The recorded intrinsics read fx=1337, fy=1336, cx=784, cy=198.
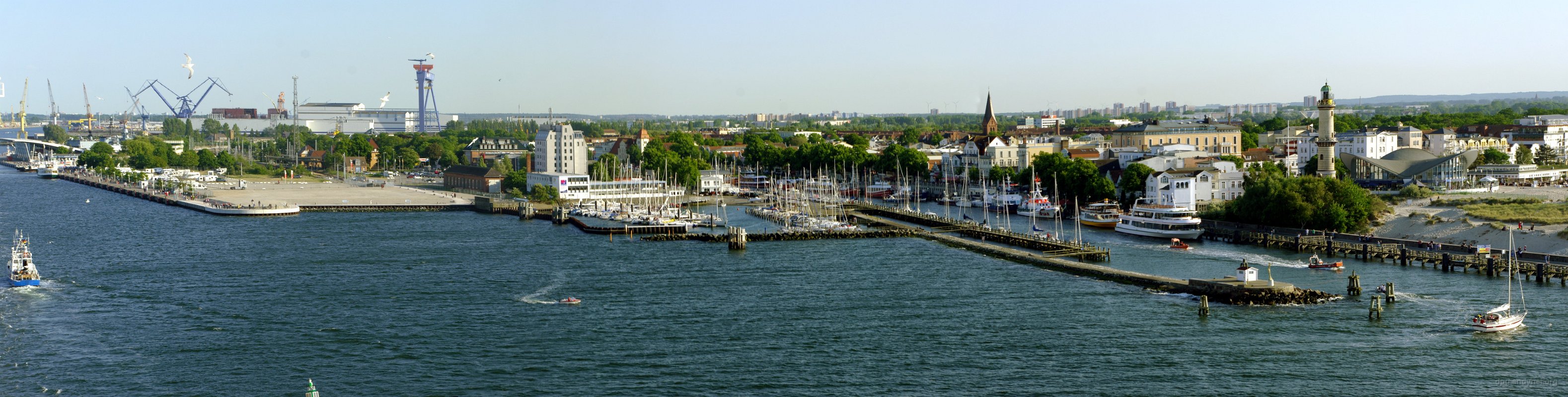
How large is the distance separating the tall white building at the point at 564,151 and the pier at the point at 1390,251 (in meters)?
35.0

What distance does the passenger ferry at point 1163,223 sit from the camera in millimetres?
36500

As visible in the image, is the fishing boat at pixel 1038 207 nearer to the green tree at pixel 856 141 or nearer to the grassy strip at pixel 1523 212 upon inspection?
the grassy strip at pixel 1523 212

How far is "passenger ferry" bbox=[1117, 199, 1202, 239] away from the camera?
3650 cm

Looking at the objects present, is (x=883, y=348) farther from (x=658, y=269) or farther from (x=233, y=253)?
(x=233, y=253)

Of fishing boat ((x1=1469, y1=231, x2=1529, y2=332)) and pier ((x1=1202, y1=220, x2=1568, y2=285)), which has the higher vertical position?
pier ((x1=1202, y1=220, x2=1568, y2=285))

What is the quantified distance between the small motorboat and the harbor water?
1.90ft

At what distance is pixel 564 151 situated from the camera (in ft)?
211

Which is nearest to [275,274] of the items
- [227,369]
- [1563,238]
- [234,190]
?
[227,369]

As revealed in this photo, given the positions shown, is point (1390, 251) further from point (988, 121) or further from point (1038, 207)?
point (988, 121)

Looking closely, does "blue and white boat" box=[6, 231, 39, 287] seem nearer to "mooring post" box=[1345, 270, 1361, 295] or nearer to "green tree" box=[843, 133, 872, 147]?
"mooring post" box=[1345, 270, 1361, 295]

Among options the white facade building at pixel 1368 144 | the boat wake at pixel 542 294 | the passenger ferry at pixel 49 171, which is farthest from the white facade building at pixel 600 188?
the passenger ferry at pixel 49 171

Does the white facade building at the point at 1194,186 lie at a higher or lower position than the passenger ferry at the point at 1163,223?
higher

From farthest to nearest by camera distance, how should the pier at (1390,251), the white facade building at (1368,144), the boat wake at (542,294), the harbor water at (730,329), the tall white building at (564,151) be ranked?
the tall white building at (564,151) < the white facade building at (1368,144) < the pier at (1390,251) < the boat wake at (542,294) < the harbor water at (730,329)

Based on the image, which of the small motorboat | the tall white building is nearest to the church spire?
the tall white building
